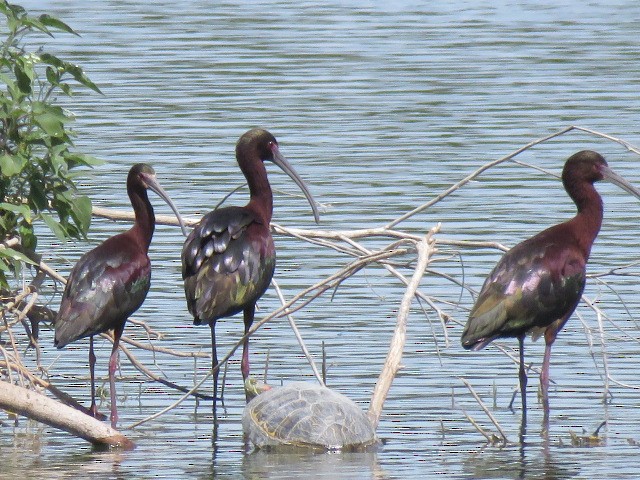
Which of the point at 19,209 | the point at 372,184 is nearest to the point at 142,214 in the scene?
the point at 19,209

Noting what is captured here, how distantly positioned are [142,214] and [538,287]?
2544mm

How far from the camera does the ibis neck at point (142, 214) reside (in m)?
11.6

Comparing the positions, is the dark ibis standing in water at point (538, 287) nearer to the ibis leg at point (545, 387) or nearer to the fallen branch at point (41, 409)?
the ibis leg at point (545, 387)

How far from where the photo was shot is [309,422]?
33.3 feet

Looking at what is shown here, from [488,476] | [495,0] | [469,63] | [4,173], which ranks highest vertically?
[495,0]

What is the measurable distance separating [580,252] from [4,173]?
3.63 m

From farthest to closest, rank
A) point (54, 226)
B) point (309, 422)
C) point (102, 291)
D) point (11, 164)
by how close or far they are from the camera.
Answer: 1. point (102, 291)
2. point (54, 226)
3. point (11, 164)
4. point (309, 422)

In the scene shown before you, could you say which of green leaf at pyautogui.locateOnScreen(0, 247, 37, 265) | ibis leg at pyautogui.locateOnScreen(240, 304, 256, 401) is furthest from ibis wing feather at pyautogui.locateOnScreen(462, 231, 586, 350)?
green leaf at pyautogui.locateOnScreen(0, 247, 37, 265)

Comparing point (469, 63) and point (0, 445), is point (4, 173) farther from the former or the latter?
point (469, 63)

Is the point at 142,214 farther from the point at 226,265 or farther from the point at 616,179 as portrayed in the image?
the point at 616,179

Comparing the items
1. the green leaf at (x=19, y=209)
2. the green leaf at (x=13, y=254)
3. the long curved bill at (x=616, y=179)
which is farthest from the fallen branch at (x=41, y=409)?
the long curved bill at (x=616, y=179)

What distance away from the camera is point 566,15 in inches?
1447

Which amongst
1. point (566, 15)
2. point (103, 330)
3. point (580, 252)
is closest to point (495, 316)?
point (580, 252)

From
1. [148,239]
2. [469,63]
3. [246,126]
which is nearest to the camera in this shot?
[148,239]
